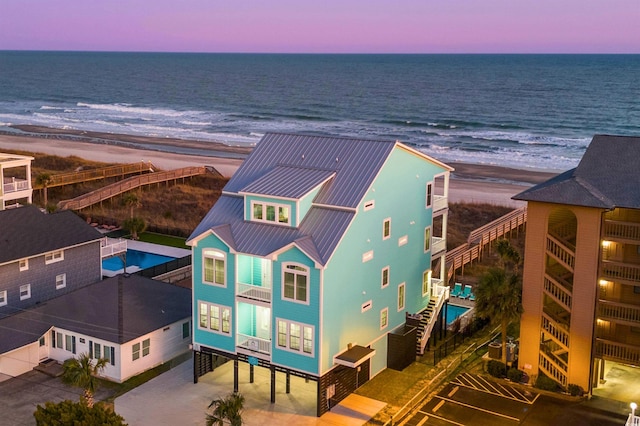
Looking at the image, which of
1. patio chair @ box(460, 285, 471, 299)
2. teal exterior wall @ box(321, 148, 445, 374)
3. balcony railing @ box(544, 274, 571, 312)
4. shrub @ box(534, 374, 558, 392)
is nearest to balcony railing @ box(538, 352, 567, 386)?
shrub @ box(534, 374, 558, 392)

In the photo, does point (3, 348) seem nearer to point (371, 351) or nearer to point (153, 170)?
point (371, 351)

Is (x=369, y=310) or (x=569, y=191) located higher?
(x=569, y=191)

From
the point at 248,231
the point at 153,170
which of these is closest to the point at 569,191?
the point at 248,231

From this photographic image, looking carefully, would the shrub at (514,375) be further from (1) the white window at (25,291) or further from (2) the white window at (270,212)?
(1) the white window at (25,291)

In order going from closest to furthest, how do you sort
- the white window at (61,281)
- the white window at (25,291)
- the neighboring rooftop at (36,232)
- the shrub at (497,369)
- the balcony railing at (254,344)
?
the balcony railing at (254,344)
the shrub at (497,369)
the neighboring rooftop at (36,232)
the white window at (25,291)
the white window at (61,281)

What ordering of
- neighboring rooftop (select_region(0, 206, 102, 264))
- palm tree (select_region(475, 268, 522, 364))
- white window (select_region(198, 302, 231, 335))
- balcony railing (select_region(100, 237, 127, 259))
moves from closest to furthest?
white window (select_region(198, 302, 231, 335)) → palm tree (select_region(475, 268, 522, 364)) → neighboring rooftop (select_region(0, 206, 102, 264)) → balcony railing (select_region(100, 237, 127, 259))

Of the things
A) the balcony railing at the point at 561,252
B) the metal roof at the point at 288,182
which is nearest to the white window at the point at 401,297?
the metal roof at the point at 288,182

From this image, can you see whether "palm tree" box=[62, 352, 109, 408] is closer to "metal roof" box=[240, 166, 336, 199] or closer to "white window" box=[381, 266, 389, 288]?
"metal roof" box=[240, 166, 336, 199]
